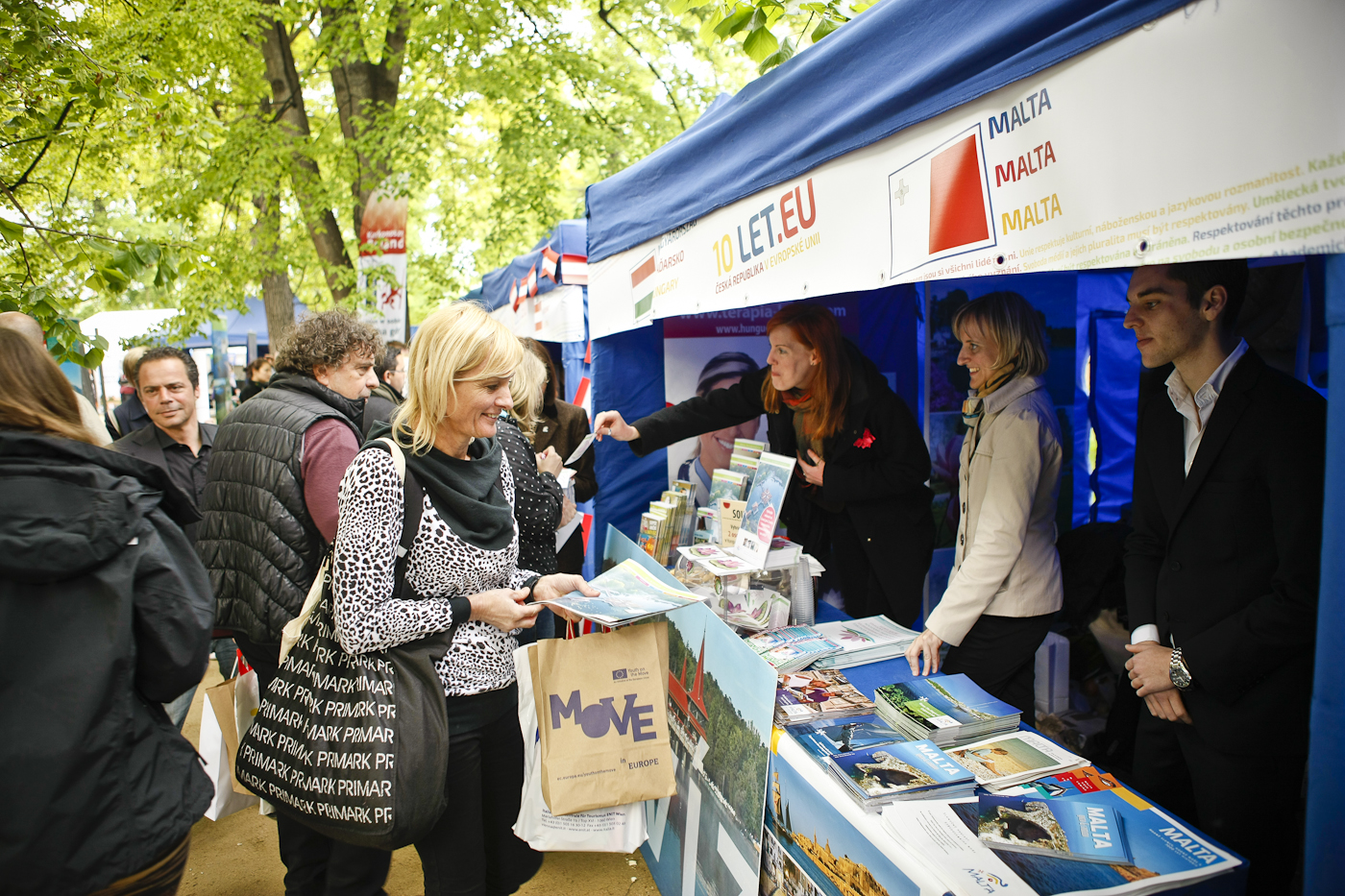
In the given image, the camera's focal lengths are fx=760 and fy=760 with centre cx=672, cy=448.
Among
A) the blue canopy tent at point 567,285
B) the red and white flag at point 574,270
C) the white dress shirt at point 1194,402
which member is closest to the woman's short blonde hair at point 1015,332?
the white dress shirt at point 1194,402

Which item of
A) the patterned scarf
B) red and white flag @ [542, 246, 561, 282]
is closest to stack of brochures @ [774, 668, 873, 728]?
the patterned scarf

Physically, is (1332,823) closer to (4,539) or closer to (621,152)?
(4,539)

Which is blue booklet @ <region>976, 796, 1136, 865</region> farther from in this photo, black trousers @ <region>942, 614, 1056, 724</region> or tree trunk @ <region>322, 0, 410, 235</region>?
tree trunk @ <region>322, 0, 410, 235</region>

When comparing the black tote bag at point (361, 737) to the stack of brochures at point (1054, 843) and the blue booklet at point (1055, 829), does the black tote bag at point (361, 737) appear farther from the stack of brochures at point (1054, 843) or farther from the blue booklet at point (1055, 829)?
the blue booklet at point (1055, 829)

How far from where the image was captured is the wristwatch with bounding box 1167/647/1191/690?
165cm

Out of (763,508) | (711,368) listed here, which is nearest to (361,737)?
(763,508)

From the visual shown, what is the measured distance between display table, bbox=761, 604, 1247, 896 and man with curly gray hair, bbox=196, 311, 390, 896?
1385 millimetres

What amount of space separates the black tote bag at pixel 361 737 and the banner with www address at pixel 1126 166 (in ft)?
4.09

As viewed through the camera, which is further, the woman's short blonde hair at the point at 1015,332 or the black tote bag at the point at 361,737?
the woman's short blonde hair at the point at 1015,332

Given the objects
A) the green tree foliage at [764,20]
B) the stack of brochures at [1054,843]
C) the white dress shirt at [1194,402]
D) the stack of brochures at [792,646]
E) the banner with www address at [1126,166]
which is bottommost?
the stack of brochures at [1054,843]

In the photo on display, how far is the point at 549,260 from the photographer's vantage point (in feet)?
15.4

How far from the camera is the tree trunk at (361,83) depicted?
852 centimetres

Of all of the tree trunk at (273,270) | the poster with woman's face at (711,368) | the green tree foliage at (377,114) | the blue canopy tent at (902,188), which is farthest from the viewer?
the tree trunk at (273,270)

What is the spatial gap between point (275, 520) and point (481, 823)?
3.70ft
